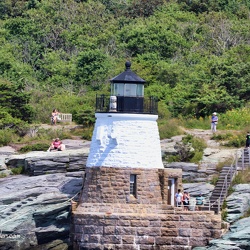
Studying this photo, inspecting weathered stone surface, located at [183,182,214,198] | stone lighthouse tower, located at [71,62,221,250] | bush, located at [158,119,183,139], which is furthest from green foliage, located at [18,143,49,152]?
weathered stone surface, located at [183,182,214,198]

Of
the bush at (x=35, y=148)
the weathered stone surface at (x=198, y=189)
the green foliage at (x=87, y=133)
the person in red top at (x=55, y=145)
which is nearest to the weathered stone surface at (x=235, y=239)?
the weathered stone surface at (x=198, y=189)

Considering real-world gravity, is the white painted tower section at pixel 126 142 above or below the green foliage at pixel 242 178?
above

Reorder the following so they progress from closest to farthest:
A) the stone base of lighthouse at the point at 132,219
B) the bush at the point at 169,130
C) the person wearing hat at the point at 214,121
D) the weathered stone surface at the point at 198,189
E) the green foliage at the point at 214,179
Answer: the stone base of lighthouse at the point at 132,219 → the weathered stone surface at the point at 198,189 → the green foliage at the point at 214,179 → the bush at the point at 169,130 → the person wearing hat at the point at 214,121

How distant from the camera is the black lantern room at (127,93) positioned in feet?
113

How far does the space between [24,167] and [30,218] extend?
4.63m

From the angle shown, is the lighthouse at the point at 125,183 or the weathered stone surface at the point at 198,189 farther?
the weathered stone surface at the point at 198,189

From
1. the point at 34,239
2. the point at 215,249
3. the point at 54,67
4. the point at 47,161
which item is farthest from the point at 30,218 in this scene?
the point at 54,67

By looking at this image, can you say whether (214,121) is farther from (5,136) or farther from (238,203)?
(238,203)

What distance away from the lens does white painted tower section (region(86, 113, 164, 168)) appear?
112 ft

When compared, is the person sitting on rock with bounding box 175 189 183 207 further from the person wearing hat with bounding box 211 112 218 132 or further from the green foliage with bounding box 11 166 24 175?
the person wearing hat with bounding box 211 112 218 132

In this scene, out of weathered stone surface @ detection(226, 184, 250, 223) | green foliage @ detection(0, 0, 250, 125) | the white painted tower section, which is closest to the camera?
the white painted tower section

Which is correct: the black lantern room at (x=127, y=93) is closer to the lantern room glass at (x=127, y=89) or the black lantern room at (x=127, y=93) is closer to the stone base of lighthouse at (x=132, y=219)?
the lantern room glass at (x=127, y=89)

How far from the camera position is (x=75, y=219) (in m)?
34.0

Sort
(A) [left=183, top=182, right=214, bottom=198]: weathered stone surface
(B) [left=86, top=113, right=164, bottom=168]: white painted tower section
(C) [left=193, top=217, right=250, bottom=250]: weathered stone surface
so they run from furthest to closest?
(A) [left=183, top=182, right=214, bottom=198]: weathered stone surface < (B) [left=86, top=113, right=164, bottom=168]: white painted tower section < (C) [left=193, top=217, right=250, bottom=250]: weathered stone surface
